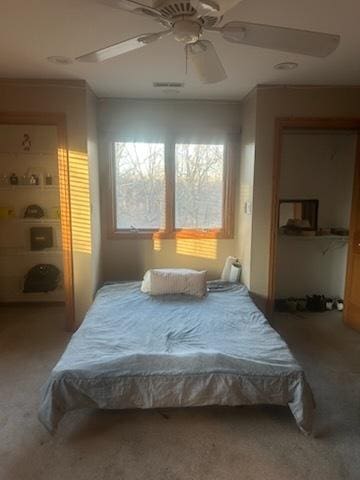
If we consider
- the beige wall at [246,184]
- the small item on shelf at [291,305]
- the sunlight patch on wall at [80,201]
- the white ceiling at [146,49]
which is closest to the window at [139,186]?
the white ceiling at [146,49]

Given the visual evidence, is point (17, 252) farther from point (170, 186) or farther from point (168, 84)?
point (168, 84)

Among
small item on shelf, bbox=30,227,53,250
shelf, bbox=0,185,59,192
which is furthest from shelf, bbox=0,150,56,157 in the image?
small item on shelf, bbox=30,227,53,250

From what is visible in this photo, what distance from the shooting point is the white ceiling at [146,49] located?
1813mm

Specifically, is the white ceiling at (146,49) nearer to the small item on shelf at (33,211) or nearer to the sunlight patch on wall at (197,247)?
the small item on shelf at (33,211)

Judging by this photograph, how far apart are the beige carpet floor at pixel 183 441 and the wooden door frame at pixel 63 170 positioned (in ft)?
3.02

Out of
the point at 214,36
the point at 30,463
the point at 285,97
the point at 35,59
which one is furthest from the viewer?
the point at 285,97

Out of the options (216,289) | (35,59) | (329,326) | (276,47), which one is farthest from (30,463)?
(329,326)

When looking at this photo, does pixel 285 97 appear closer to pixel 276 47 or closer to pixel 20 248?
pixel 276 47

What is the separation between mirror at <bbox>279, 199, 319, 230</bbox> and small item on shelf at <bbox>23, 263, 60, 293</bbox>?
2.69 m

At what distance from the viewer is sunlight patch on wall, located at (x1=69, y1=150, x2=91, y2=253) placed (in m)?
3.19

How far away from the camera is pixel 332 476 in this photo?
5.67ft

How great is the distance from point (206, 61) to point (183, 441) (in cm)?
210

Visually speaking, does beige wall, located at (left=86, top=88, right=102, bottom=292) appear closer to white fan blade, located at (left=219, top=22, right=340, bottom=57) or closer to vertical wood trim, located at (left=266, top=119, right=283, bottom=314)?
vertical wood trim, located at (left=266, top=119, right=283, bottom=314)

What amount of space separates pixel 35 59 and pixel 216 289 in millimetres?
2549
